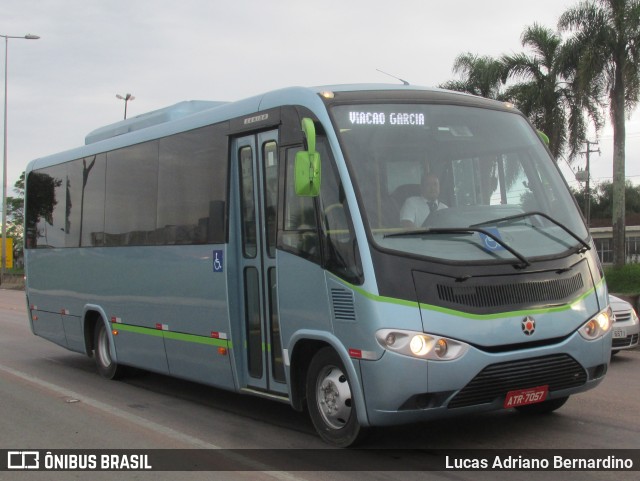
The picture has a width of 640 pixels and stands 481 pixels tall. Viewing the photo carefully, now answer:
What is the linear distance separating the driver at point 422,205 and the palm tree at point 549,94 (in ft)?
72.6

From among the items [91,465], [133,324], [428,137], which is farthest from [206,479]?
[133,324]

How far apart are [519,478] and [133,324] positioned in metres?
5.95

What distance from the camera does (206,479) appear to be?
599 centimetres

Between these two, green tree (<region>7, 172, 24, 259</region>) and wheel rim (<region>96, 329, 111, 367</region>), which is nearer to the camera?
wheel rim (<region>96, 329, 111, 367</region>)

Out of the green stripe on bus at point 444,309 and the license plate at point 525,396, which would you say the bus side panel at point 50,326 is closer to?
the green stripe on bus at point 444,309

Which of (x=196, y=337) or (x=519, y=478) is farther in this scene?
(x=196, y=337)

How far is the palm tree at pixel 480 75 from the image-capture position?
3039 centimetres

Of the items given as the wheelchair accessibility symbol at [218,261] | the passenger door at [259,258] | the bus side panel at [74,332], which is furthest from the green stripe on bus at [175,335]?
the bus side panel at [74,332]

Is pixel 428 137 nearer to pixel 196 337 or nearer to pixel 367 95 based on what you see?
pixel 367 95

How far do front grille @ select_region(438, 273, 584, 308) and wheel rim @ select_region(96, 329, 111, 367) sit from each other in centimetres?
668

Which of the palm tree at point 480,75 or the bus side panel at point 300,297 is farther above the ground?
the palm tree at point 480,75

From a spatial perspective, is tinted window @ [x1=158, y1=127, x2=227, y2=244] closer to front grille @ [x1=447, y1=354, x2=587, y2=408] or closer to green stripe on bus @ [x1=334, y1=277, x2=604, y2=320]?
green stripe on bus @ [x1=334, y1=277, x2=604, y2=320]

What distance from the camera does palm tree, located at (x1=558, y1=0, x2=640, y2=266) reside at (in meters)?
24.1

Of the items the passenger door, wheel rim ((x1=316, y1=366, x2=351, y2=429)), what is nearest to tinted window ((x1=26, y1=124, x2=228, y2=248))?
the passenger door
